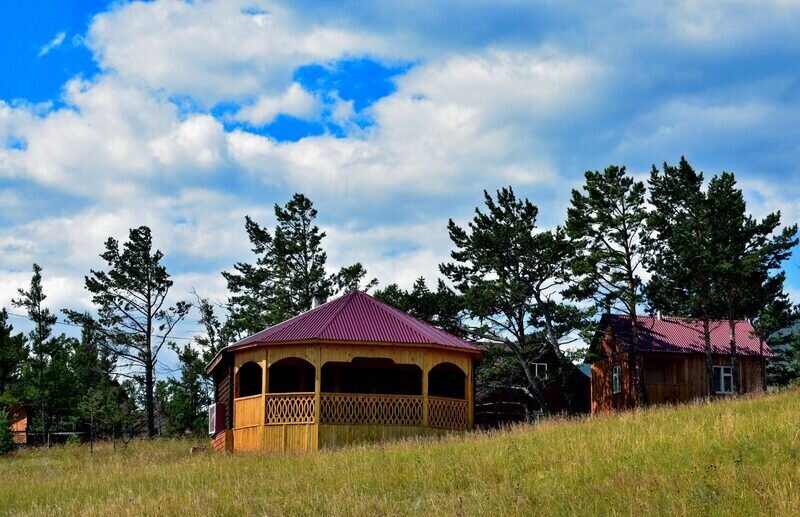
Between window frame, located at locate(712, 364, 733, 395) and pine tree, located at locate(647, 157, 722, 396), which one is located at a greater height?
pine tree, located at locate(647, 157, 722, 396)

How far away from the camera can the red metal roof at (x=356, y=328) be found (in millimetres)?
27078

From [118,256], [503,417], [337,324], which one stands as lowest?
[503,417]

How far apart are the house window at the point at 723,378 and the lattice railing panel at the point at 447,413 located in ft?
62.9

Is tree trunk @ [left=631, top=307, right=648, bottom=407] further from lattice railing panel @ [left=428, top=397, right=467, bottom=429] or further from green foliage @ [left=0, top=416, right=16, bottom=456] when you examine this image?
green foliage @ [left=0, top=416, right=16, bottom=456]

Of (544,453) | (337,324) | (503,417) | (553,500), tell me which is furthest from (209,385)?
(553,500)

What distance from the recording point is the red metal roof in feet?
88.8

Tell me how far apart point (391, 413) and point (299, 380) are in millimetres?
5046

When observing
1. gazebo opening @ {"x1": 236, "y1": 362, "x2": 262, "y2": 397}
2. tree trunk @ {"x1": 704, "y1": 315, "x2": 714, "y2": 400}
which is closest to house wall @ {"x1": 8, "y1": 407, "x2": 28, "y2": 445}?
gazebo opening @ {"x1": 236, "y1": 362, "x2": 262, "y2": 397}

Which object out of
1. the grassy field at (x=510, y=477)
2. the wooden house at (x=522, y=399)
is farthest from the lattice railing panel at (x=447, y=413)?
the wooden house at (x=522, y=399)

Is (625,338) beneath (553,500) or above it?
above

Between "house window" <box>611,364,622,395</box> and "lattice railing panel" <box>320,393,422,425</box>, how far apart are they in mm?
19401

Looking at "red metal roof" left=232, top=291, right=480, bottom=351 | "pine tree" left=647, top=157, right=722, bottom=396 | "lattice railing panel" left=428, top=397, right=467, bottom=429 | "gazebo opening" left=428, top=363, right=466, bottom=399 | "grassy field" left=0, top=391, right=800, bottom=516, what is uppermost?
"pine tree" left=647, top=157, right=722, bottom=396

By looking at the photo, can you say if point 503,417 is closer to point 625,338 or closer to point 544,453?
point 625,338

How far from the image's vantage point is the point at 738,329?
148 ft
